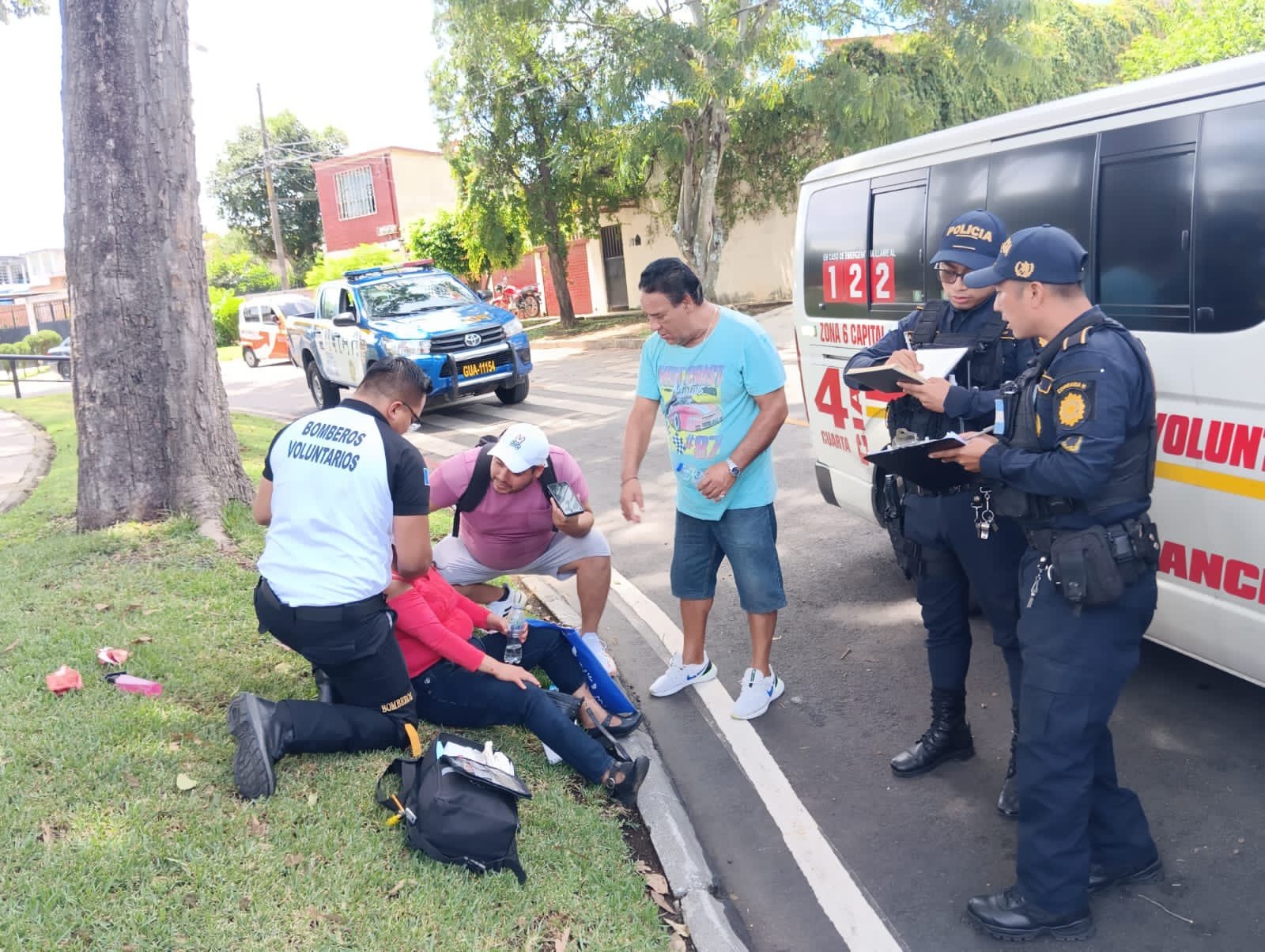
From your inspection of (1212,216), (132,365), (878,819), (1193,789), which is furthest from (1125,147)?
(132,365)

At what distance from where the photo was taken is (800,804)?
382cm

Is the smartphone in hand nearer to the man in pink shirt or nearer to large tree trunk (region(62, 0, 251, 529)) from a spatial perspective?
the man in pink shirt

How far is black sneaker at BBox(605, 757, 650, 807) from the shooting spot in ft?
12.3

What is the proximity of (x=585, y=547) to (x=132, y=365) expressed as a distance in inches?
132

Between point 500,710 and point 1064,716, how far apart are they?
6.60ft

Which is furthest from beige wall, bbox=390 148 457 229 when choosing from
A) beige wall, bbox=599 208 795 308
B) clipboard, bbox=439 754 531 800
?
clipboard, bbox=439 754 531 800

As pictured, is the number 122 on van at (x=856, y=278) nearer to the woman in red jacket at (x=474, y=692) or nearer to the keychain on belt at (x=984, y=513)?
the keychain on belt at (x=984, y=513)

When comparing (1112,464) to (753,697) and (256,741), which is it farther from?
(256,741)

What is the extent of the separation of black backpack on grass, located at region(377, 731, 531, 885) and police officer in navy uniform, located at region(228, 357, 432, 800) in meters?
0.56

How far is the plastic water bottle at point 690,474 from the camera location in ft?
14.6

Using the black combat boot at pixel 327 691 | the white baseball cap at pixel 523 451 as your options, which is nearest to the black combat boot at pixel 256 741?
the black combat boot at pixel 327 691

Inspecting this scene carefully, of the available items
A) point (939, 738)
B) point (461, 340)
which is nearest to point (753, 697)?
point (939, 738)

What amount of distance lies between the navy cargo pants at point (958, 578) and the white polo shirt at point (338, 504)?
71.5 inches

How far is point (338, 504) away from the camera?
3557mm
